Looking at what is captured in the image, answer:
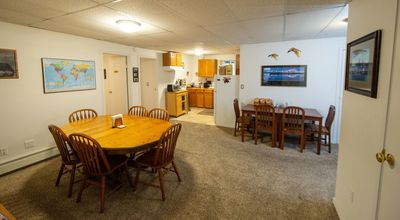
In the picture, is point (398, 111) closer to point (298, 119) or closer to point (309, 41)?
point (298, 119)

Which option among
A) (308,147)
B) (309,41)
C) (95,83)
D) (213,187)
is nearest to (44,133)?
(95,83)

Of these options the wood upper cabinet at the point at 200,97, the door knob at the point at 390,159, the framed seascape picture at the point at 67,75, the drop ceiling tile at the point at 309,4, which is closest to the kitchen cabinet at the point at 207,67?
the wood upper cabinet at the point at 200,97

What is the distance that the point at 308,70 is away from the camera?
14.4ft

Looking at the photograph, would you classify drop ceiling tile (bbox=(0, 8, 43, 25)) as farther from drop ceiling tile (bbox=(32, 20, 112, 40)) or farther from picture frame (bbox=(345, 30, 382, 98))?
picture frame (bbox=(345, 30, 382, 98))

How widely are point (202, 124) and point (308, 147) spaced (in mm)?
2843

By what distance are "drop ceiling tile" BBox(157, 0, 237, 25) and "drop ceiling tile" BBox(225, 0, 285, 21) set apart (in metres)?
0.08

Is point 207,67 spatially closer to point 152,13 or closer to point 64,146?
point 152,13

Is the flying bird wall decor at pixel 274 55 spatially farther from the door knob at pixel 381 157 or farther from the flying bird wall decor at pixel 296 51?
the door knob at pixel 381 157

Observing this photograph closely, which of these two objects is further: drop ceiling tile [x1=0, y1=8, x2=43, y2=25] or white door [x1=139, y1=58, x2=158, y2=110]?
white door [x1=139, y1=58, x2=158, y2=110]

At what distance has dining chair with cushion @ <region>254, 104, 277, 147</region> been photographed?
13.0ft

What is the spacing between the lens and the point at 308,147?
4.00 metres

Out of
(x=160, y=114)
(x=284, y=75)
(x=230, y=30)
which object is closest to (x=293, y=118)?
(x=284, y=75)

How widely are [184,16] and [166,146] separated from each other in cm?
172

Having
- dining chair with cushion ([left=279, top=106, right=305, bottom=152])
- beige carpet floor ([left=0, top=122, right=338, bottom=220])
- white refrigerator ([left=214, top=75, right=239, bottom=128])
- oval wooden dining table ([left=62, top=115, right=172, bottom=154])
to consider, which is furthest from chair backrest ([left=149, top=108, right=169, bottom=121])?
white refrigerator ([left=214, top=75, right=239, bottom=128])
